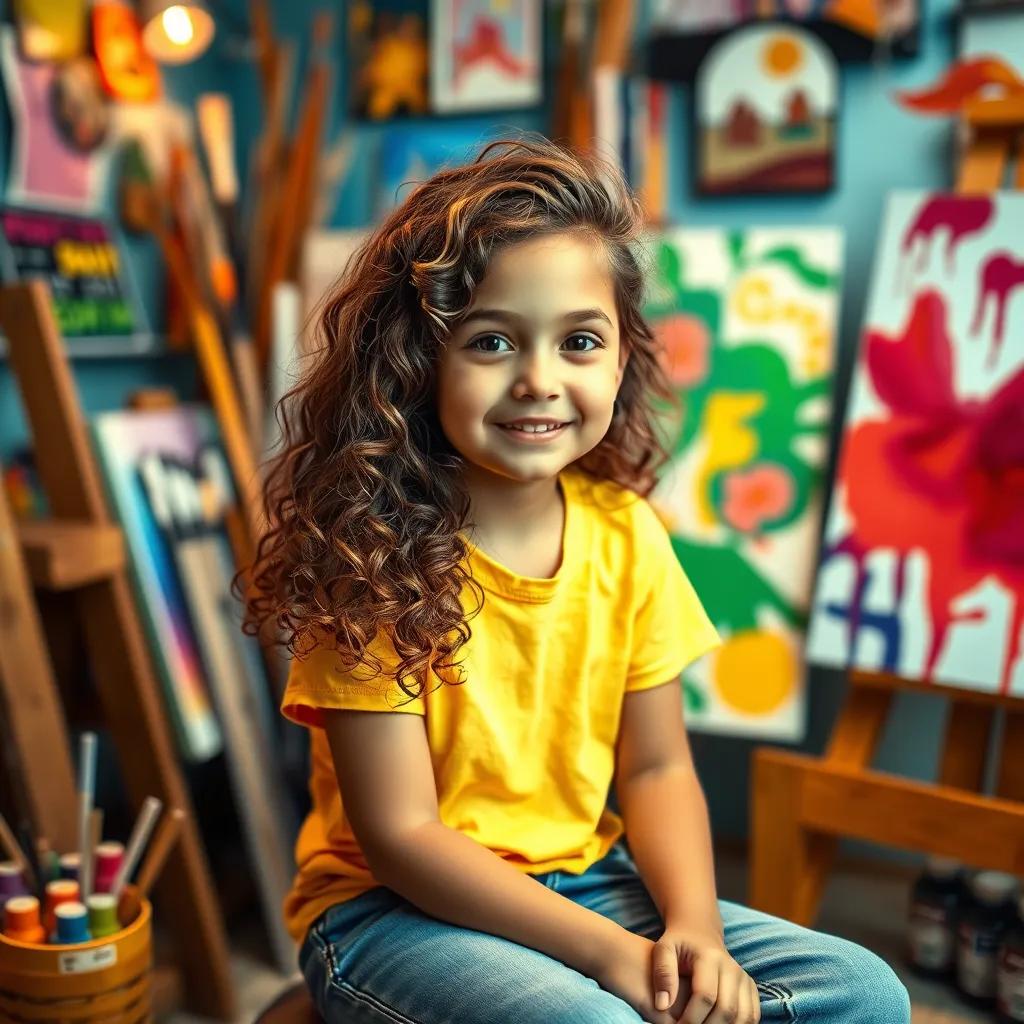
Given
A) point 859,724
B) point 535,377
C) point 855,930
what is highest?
point 535,377

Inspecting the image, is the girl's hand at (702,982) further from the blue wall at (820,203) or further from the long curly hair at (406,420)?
the blue wall at (820,203)

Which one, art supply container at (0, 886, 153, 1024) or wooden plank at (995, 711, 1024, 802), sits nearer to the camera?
art supply container at (0, 886, 153, 1024)

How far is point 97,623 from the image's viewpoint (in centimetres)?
150

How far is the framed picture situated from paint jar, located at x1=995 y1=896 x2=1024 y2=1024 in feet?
4.99

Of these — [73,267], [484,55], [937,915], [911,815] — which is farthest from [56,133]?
[937,915]

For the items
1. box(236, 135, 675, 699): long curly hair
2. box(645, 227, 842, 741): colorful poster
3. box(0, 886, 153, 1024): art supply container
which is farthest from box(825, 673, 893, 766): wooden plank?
box(0, 886, 153, 1024): art supply container

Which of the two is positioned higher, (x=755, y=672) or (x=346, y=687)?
(x=346, y=687)

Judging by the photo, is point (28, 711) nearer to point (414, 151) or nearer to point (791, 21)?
point (414, 151)

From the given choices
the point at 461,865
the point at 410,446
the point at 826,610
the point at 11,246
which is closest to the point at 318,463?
the point at 410,446

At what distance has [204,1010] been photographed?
1541 millimetres

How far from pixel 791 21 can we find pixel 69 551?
127cm

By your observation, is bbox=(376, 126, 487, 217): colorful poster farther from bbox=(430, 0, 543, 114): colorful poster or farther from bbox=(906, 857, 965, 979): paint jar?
bbox=(906, 857, 965, 979): paint jar

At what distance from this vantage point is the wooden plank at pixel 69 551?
4.46 ft

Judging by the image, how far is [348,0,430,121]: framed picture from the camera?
2014 mm
